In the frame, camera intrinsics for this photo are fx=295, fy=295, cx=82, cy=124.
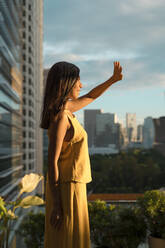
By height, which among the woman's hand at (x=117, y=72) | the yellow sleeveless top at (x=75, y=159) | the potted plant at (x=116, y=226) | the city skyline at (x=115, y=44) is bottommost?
the potted plant at (x=116, y=226)

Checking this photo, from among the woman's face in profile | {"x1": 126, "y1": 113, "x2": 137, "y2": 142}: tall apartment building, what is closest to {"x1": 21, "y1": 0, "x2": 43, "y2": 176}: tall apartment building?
{"x1": 126, "y1": 113, "x2": 137, "y2": 142}: tall apartment building

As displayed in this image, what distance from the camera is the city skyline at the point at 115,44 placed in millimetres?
8312

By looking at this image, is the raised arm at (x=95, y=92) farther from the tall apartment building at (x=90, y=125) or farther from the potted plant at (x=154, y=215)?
the tall apartment building at (x=90, y=125)

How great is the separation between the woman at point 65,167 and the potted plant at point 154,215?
106 cm

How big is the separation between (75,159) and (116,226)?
1.33 metres

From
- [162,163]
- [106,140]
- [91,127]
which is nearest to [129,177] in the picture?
[162,163]

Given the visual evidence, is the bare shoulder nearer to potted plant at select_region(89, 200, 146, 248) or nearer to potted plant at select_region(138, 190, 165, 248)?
potted plant at select_region(138, 190, 165, 248)

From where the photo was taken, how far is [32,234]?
2.21 m

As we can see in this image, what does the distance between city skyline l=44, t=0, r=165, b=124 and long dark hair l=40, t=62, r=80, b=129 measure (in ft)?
20.9

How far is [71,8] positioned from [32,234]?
280 inches

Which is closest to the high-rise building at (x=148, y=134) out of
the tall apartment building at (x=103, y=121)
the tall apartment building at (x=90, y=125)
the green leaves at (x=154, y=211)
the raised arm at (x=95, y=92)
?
the tall apartment building at (x=103, y=121)

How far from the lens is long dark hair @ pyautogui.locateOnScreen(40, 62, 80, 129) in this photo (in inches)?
35.0

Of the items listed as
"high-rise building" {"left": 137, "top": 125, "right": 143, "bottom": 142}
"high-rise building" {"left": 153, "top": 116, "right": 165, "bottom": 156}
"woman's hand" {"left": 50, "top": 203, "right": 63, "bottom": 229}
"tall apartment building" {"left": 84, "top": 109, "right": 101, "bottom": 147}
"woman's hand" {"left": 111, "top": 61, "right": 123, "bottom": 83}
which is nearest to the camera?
"woman's hand" {"left": 50, "top": 203, "right": 63, "bottom": 229}

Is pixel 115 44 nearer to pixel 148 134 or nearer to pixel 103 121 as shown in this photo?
pixel 148 134
